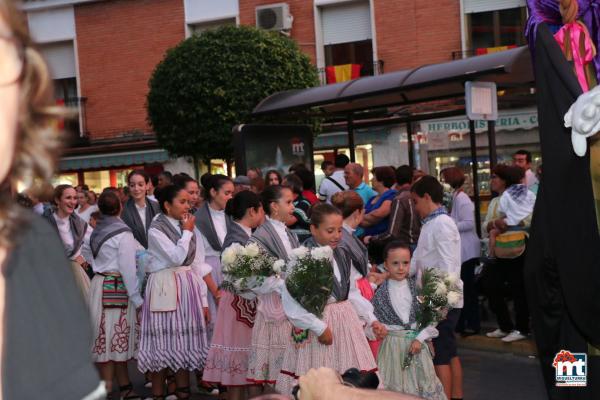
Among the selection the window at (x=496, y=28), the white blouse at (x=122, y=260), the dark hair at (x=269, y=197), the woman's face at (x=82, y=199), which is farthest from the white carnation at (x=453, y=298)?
the window at (x=496, y=28)

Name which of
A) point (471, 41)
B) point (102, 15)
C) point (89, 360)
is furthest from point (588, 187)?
point (102, 15)

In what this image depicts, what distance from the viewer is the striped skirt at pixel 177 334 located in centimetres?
736

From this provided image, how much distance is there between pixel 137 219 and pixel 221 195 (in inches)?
36.8

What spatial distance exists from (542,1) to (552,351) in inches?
62.9

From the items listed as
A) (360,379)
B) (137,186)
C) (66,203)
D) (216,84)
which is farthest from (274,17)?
(360,379)

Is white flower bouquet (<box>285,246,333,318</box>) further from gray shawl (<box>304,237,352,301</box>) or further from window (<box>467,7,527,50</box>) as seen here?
window (<box>467,7,527,50</box>)

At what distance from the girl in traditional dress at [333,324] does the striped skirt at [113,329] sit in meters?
2.11

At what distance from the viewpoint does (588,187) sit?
3.78 metres

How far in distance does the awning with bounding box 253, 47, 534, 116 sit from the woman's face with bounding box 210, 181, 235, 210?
10.8 feet

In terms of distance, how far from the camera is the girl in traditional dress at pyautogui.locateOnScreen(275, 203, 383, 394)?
5.70 metres

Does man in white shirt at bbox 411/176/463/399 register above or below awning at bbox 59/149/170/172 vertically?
below

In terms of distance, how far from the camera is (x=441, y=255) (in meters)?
6.99

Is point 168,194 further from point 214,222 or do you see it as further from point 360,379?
point 360,379

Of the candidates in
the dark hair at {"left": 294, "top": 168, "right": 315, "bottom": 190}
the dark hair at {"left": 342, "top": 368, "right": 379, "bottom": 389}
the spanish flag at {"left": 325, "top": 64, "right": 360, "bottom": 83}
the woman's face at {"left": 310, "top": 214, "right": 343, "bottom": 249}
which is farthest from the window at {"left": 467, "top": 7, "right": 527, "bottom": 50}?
the dark hair at {"left": 342, "top": 368, "right": 379, "bottom": 389}
